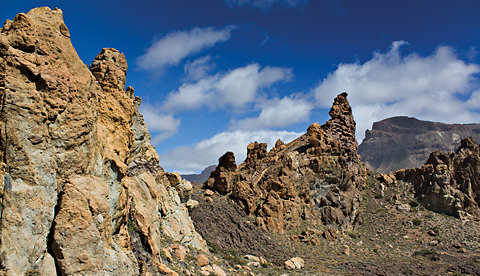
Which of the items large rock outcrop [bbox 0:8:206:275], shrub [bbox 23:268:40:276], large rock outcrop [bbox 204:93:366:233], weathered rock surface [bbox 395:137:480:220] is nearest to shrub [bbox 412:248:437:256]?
large rock outcrop [bbox 204:93:366:233]

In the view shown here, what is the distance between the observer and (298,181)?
48469 millimetres

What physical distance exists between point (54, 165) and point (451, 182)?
70689 millimetres

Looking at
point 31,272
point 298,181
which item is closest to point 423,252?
point 298,181

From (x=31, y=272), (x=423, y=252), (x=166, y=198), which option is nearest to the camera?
(x=31, y=272)

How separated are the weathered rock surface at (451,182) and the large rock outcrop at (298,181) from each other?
14.7 m

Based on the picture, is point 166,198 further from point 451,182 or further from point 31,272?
point 451,182

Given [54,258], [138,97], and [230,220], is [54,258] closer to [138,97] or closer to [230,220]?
[138,97]

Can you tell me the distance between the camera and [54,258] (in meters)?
8.95

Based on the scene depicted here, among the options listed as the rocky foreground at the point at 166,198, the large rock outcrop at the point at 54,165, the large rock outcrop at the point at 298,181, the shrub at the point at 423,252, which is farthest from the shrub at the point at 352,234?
the large rock outcrop at the point at 54,165

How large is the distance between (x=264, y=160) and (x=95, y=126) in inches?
1616

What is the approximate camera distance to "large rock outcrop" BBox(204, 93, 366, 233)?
43188 mm

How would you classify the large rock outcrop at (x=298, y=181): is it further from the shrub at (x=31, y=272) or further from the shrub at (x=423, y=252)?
the shrub at (x=31, y=272)

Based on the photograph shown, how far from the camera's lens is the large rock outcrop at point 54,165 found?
27.2 feet

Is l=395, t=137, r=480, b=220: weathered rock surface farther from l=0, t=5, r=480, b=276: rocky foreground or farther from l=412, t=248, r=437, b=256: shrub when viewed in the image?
l=412, t=248, r=437, b=256: shrub
